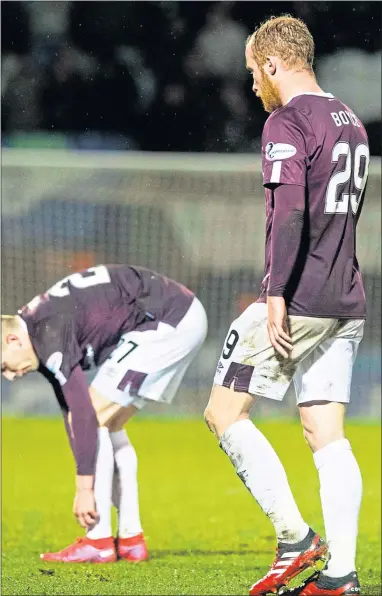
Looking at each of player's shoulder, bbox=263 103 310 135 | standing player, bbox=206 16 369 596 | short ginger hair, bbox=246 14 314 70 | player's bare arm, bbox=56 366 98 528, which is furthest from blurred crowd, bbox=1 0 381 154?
player's bare arm, bbox=56 366 98 528

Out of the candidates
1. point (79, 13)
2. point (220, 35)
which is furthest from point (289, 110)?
point (79, 13)

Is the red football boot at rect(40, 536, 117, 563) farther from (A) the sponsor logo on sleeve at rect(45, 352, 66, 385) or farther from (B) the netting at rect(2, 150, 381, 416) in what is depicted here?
(B) the netting at rect(2, 150, 381, 416)

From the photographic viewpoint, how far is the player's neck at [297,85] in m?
3.55

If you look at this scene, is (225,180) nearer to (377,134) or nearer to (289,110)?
(377,134)

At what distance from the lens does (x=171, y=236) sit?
11.5 meters

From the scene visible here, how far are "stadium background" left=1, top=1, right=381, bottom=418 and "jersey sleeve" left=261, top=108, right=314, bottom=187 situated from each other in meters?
1.73

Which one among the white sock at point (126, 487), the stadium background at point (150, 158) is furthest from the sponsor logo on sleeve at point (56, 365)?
the stadium background at point (150, 158)

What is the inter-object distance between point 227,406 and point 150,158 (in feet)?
17.3

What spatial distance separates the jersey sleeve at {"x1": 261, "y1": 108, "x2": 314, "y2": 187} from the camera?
3.41 m

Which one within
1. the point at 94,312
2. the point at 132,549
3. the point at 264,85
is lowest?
the point at 132,549

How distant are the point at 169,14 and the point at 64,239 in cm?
312

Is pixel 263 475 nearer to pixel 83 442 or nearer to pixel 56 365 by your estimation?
pixel 83 442

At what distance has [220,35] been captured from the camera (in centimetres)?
590

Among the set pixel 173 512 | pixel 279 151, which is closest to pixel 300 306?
pixel 279 151
